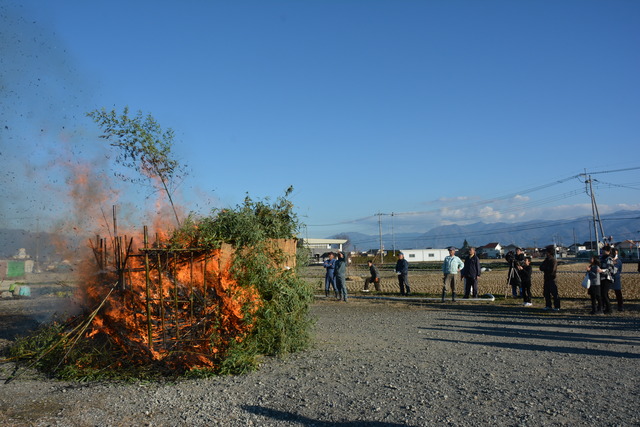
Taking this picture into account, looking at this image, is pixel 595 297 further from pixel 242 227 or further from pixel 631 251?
pixel 631 251

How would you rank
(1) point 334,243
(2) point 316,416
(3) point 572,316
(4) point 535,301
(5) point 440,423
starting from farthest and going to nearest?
(1) point 334,243 → (4) point 535,301 → (3) point 572,316 → (2) point 316,416 → (5) point 440,423

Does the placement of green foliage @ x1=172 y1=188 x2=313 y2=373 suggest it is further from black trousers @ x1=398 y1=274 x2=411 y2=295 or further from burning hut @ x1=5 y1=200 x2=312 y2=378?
black trousers @ x1=398 y1=274 x2=411 y2=295

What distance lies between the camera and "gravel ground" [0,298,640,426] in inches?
233

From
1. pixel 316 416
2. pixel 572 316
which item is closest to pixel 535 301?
pixel 572 316

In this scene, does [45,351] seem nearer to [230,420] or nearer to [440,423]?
[230,420]

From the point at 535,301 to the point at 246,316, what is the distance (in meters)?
12.7

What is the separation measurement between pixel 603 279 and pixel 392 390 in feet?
31.9

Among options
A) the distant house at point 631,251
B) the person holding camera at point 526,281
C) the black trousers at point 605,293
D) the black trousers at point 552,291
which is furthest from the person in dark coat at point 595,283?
the distant house at point 631,251

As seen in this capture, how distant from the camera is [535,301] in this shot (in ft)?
57.6

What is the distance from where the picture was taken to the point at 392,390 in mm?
6867

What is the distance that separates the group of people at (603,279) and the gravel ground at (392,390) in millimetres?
3155

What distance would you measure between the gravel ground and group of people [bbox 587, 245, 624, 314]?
3155 millimetres

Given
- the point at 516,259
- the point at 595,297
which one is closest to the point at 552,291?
the point at 595,297

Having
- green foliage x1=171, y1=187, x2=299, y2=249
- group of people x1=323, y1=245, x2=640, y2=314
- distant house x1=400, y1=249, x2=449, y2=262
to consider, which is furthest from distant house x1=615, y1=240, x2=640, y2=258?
green foliage x1=171, y1=187, x2=299, y2=249
